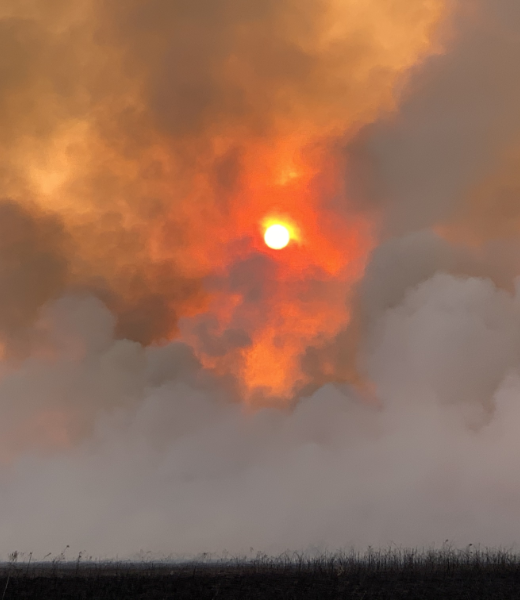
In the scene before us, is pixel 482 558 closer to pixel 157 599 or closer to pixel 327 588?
pixel 327 588

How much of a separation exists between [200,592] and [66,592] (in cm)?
762

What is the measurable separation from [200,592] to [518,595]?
1858 cm

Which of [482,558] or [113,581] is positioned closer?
[113,581]

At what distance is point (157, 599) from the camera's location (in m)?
34.0

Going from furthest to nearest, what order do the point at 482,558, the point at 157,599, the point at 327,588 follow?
1. the point at 482,558
2. the point at 327,588
3. the point at 157,599

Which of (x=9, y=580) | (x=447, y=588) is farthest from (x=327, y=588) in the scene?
(x=9, y=580)

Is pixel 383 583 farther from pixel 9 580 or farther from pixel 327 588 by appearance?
pixel 9 580

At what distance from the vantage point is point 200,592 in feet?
116

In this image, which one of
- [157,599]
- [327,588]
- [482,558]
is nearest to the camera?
[157,599]

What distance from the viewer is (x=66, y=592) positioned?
3497cm

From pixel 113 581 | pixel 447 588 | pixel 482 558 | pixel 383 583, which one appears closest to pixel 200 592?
pixel 113 581

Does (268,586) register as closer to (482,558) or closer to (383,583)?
(383,583)

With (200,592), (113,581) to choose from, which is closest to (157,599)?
(200,592)

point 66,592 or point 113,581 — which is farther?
point 113,581
